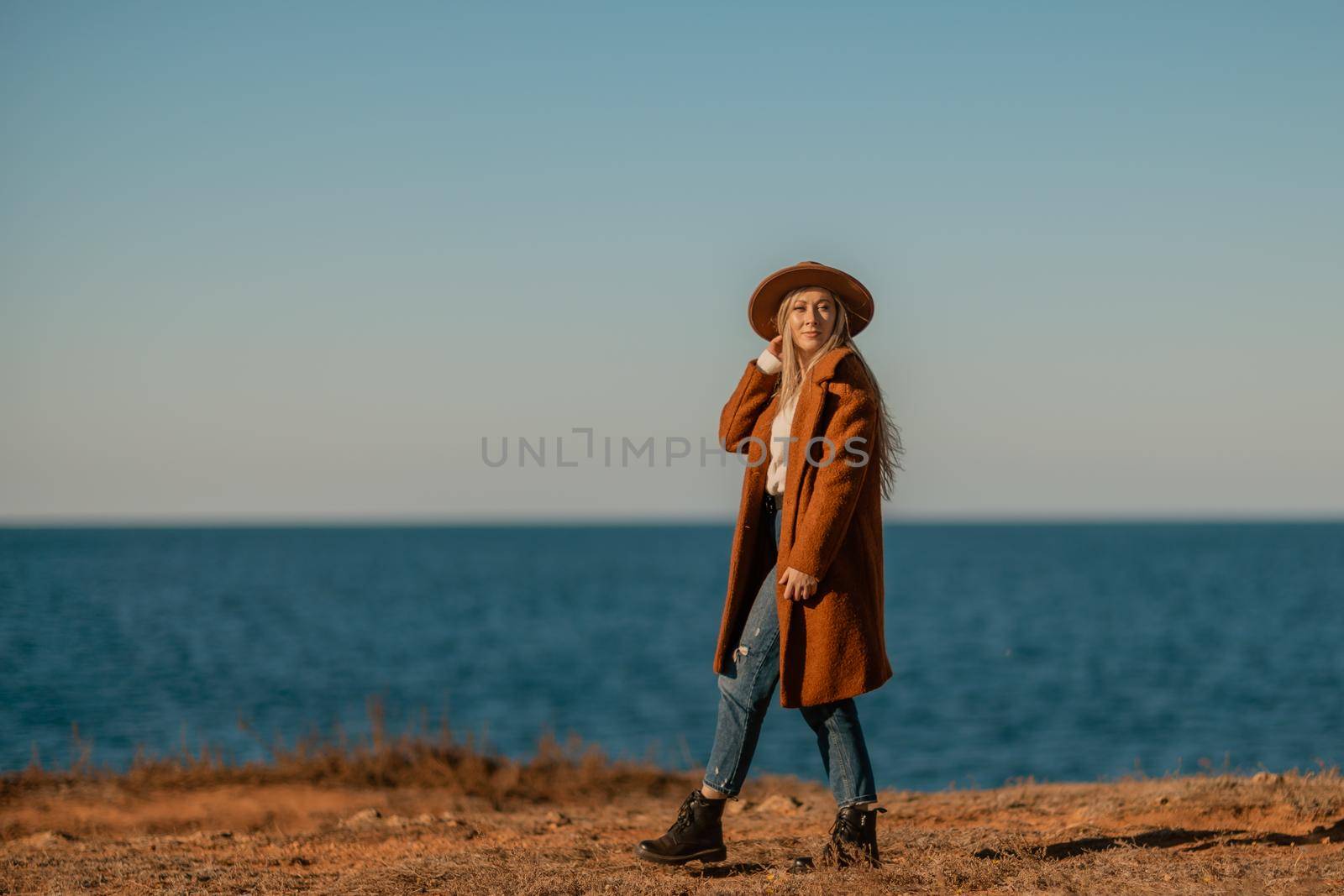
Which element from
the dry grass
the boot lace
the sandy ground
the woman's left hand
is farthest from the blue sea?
the woman's left hand

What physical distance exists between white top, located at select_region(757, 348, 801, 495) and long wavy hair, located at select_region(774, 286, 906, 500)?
0.04 meters

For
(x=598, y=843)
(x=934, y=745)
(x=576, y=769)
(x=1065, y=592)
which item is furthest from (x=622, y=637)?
(x=598, y=843)

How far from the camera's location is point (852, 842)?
4.92 meters

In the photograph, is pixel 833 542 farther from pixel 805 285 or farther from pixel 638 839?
pixel 638 839

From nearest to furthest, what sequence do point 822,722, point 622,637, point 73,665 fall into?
point 822,722
point 73,665
point 622,637

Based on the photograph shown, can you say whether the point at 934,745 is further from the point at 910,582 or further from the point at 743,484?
the point at 910,582

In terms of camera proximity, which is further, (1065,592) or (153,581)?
(153,581)

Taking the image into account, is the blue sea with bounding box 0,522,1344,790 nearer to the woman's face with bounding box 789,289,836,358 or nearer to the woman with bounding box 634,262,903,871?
the woman with bounding box 634,262,903,871

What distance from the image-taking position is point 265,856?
6156mm

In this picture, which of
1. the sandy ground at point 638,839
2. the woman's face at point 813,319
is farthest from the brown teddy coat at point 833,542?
the sandy ground at point 638,839

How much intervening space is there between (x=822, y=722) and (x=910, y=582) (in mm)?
70092

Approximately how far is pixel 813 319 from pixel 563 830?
140 inches

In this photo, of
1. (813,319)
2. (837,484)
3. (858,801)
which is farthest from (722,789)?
(813,319)

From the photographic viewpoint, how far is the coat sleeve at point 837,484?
4672 mm
